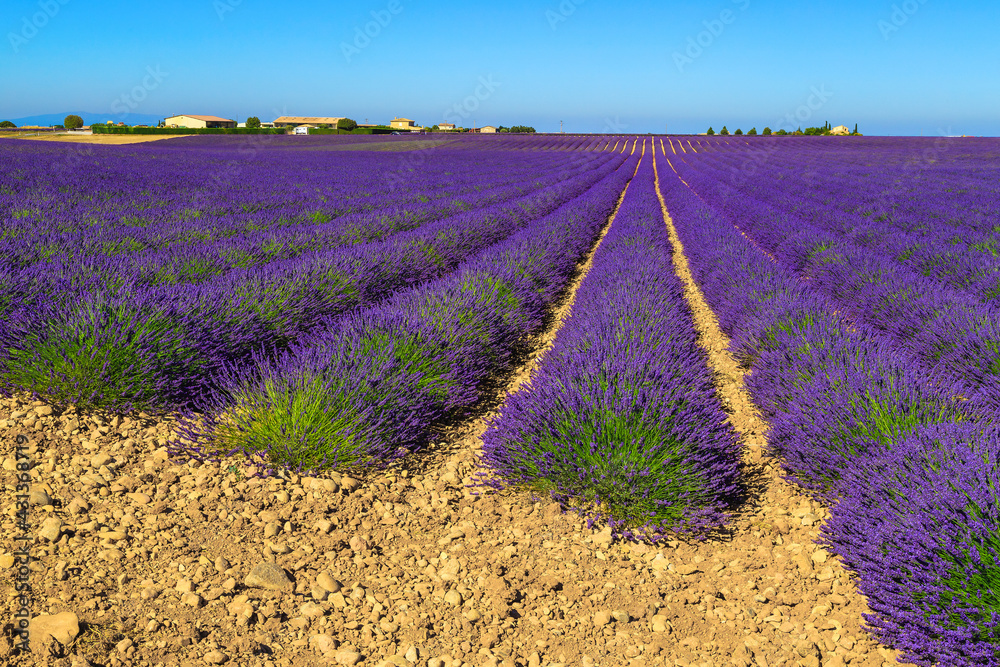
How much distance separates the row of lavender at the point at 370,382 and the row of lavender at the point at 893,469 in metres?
1.85

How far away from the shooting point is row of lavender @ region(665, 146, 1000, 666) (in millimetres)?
1734

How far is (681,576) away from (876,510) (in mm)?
719

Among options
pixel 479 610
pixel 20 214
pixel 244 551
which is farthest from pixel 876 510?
pixel 20 214

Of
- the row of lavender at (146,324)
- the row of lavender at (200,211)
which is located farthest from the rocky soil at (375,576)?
the row of lavender at (200,211)

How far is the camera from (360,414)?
2.92m

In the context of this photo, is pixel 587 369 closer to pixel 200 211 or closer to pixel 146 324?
pixel 146 324

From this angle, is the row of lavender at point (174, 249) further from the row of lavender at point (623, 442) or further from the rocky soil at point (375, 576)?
the row of lavender at point (623, 442)

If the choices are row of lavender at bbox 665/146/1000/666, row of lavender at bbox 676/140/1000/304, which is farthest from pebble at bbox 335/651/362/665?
row of lavender at bbox 676/140/1000/304

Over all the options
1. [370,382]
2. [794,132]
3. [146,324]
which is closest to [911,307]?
[370,382]

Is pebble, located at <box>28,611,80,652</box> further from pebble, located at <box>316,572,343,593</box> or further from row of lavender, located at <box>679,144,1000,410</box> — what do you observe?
row of lavender, located at <box>679,144,1000,410</box>

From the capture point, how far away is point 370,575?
221 centimetres

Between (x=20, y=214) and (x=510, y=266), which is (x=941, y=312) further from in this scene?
(x=20, y=214)

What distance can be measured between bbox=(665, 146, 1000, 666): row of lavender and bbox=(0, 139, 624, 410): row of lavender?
316cm

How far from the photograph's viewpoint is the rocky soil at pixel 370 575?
6.03 ft
